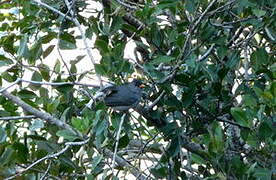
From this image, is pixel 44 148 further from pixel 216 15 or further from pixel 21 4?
pixel 216 15

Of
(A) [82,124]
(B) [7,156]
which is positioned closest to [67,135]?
(A) [82,124]

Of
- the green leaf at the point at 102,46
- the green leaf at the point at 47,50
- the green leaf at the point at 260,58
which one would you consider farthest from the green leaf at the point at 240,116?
the green leaf at the point at 47,50

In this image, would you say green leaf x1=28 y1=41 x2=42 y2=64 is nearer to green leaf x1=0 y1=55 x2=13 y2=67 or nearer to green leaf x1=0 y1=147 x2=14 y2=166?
green leaf x1=0 y1=55 x2=13 y2=67

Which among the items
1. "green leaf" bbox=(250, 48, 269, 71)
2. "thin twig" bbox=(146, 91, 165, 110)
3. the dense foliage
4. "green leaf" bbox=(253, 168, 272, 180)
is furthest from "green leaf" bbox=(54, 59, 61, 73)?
"green leaf" bbox=(253, 168, 272, 180)

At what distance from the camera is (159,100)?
338 centimetres

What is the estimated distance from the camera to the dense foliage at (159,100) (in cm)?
292

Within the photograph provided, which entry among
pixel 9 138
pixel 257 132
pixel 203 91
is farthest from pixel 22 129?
pixel 257 132

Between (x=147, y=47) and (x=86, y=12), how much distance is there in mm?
590

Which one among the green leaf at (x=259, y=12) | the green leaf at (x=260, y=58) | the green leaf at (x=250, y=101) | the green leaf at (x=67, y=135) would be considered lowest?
the green leaf at (x=67, y=135)

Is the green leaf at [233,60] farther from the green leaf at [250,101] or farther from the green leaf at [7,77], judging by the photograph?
the green leaf at [7,77]

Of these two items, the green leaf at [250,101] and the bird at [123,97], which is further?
the bird at [123,97]

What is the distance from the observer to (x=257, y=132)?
2848mm

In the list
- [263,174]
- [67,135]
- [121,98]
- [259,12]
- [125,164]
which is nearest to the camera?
[263,174]

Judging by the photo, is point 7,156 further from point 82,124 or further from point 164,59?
point 164,59
